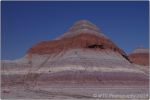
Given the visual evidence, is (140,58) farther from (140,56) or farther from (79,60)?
(79,60)

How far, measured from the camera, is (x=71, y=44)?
80.0m

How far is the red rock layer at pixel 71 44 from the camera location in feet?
261

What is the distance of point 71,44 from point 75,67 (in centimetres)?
1207

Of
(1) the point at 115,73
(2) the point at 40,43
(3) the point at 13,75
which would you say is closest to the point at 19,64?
(3) the point at 13,75

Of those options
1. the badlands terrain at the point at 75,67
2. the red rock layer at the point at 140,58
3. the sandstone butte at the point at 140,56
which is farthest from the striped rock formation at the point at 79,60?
the sandstone butte at the point at 140,56

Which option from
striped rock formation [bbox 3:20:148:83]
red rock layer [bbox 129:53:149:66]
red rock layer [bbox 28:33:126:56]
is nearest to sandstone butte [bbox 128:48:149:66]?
red rock layer [bbox 129:53:149:66]

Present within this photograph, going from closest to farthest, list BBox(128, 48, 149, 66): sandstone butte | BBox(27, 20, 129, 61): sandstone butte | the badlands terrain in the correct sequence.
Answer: the badlands terrain → BBox(27, 20, 129, 61): sandstone butte → BBox(128, 48, 149, 66): sandstone butte

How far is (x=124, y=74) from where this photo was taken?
69.1 meters

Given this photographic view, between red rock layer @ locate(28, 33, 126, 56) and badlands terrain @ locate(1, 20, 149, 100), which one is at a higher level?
red rock layer @ locate(28, 33, 126, 56)

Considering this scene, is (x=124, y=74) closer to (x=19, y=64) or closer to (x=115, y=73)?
(x=115, y=73)

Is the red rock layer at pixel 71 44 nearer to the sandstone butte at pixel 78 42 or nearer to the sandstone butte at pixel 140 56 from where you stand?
the sandstone butte at pixel 78 42

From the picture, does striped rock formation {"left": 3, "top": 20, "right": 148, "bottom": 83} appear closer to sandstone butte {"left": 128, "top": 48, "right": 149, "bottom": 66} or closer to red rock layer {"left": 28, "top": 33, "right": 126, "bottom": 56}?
red rock layer {"left": 28, "top": 33, "right": 126, "bottom": 56}

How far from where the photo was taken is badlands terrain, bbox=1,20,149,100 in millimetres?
64062

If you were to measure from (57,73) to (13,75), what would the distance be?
10.4 metres
